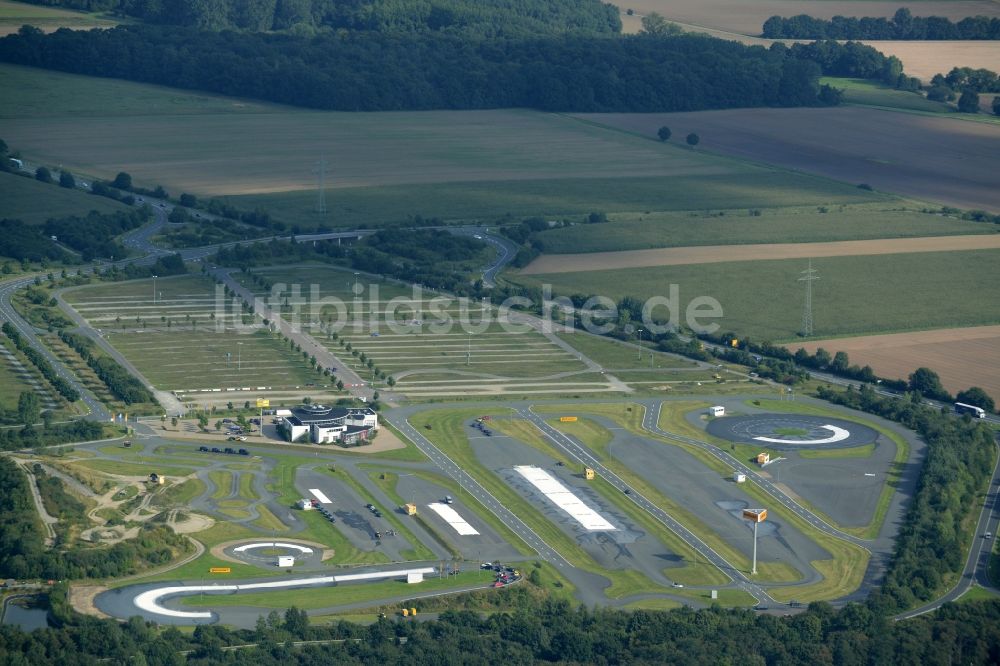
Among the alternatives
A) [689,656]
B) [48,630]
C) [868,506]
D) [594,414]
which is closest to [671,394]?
[594,414]

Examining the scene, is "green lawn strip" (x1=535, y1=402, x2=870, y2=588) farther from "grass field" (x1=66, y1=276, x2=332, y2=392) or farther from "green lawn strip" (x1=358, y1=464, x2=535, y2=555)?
"grass field" (x1=66, y1=276, x2=332, y2=392)

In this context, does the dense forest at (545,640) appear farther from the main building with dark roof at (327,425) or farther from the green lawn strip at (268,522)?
the main building with dark roof at (327,425)

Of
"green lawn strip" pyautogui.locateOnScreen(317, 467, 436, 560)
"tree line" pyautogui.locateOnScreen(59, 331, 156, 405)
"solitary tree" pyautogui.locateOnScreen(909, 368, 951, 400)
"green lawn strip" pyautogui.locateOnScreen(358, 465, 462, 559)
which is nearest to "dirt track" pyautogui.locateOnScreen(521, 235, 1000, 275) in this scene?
"solitary tree" pyautogui.locateOnScreen(909, 368, 951, 400)

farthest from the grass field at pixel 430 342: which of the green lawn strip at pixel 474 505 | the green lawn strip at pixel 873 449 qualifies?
the green lawn strip at pixel 474 505

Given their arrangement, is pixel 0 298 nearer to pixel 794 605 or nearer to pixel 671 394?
pixel 671 394

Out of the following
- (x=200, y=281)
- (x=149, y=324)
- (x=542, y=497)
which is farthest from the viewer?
(x=200, y=281)
